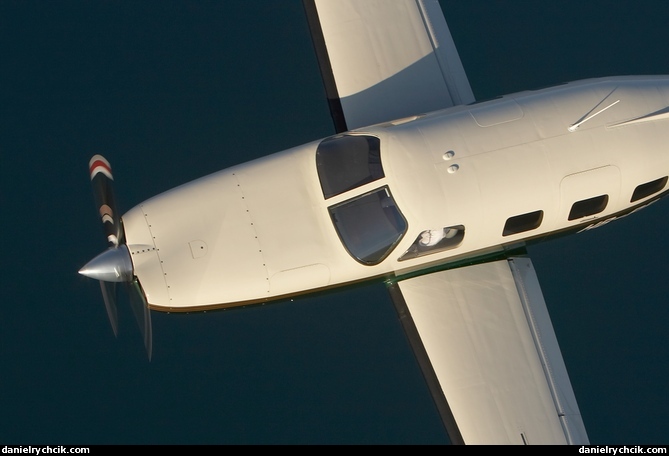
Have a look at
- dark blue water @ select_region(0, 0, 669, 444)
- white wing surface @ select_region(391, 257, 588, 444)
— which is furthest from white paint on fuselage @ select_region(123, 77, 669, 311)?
dark blue water @ select_region(0, 0, 669, 444)

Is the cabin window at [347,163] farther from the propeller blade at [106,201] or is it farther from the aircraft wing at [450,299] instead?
the propeller blade at [106,201]

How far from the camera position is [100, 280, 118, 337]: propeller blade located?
31.8 feet

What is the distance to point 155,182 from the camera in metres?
12.2

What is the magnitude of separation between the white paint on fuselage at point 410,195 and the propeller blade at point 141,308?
0.55 feet

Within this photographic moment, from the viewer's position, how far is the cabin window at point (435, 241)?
9834 millimetres

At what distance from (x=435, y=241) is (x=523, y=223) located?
1.31 m

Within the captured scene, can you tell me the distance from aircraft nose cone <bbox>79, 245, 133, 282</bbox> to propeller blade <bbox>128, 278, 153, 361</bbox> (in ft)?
0.73

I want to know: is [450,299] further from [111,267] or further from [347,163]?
[111,267]

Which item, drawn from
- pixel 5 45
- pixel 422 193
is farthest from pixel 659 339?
pixel 5 45

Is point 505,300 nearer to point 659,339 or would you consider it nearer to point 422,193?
point 422,193

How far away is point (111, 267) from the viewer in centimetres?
922

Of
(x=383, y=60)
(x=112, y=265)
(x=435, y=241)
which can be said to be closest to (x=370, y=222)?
(x=435, y=241)

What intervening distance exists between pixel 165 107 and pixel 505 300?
6.65m

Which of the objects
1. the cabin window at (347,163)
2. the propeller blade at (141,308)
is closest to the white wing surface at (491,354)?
the cabin window at (347,163)
